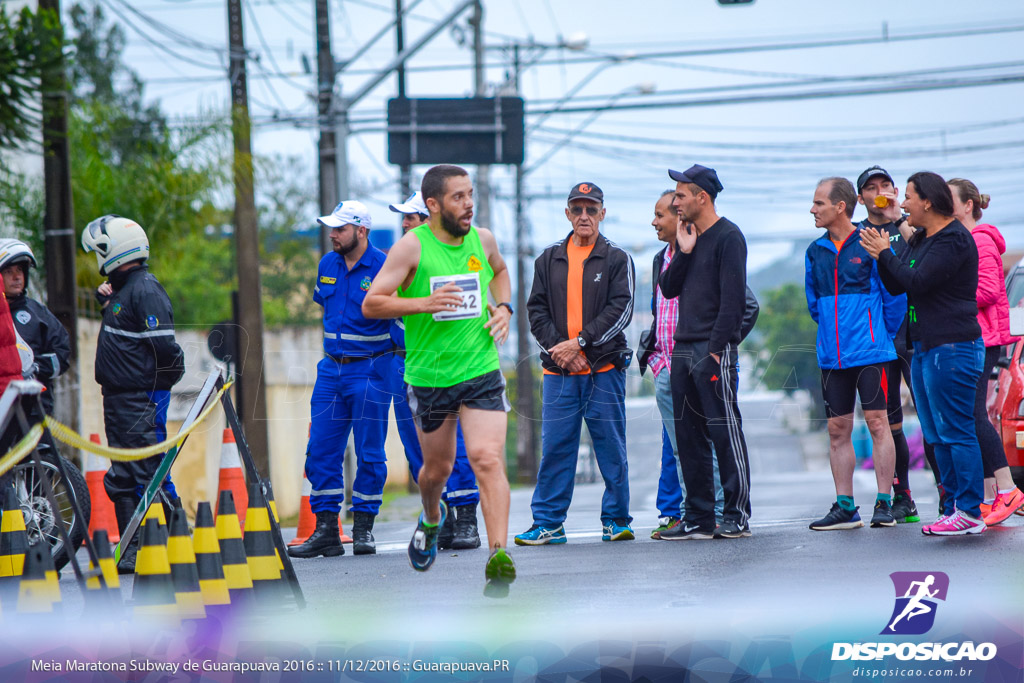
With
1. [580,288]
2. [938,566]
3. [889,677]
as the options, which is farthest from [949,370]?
[889,677]

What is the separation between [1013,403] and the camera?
330 inches

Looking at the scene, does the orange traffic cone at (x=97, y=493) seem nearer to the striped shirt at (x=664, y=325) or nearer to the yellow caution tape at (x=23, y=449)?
the yellow caution tape at (x=23, y=449)

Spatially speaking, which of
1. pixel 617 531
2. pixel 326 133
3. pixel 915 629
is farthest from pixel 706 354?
pixel 326 133

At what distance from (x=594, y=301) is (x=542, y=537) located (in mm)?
1661

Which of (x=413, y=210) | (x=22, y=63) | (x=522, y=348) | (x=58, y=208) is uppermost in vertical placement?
(x=22, y=63)

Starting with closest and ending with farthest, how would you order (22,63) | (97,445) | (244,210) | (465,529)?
1. (97,445)
2. (465,529)
3. (22,63)
4. (244,210)

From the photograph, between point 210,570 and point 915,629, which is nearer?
point 915,629

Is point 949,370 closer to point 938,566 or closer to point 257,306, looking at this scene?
point 938,566

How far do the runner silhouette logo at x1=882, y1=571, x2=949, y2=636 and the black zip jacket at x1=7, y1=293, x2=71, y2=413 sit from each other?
5457mm

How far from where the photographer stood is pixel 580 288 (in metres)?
8.16

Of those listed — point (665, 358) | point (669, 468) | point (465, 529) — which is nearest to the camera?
point (465, 529)

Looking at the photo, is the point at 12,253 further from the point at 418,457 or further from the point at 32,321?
the point at 418,457

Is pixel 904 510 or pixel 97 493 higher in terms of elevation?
pixel 97 493

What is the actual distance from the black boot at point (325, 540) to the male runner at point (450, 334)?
6.94 ft
